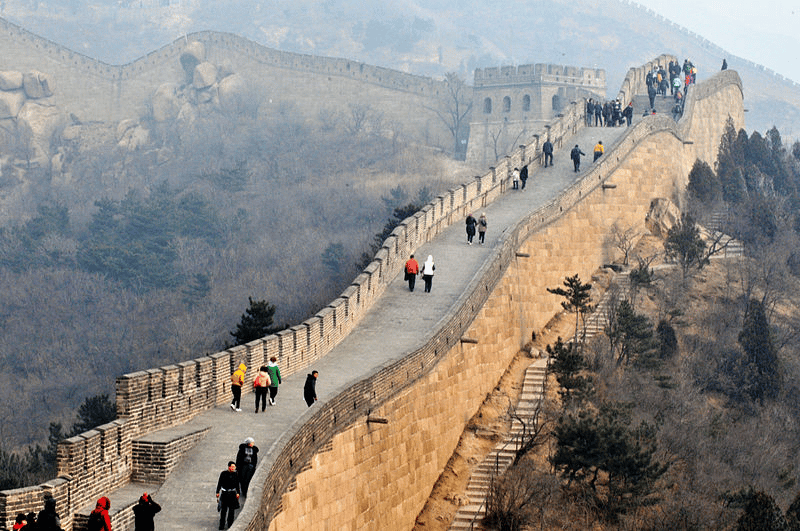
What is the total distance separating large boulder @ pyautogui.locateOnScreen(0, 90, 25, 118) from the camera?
208 feet

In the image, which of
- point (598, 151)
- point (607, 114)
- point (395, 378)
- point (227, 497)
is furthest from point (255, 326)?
point (607, 114)

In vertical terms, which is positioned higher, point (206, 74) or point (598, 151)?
point (206, 74)

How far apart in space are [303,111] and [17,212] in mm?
13537

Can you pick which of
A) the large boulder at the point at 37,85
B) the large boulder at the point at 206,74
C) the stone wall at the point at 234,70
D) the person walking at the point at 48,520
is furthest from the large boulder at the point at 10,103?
the person walking at the point at 48,520

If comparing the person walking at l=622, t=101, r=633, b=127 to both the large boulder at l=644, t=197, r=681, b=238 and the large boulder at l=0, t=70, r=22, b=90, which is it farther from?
the large boulder at l=0, t=70, r=22, b=90

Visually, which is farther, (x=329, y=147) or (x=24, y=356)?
(x=329, y=147)

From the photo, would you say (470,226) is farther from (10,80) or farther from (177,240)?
(10,80)

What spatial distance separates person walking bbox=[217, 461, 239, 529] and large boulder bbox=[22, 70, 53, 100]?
54.6m

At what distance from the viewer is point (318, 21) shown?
136 metres

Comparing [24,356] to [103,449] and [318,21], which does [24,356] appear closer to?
[103,449]

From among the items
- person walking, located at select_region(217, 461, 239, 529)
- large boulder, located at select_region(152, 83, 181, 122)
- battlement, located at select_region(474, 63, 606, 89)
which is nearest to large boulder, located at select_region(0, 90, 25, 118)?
large boulder, located at select_region(152, 83, 181, 122)

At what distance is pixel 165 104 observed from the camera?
65.6 metres

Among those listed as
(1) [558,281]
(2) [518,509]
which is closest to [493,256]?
(1) [558,281]

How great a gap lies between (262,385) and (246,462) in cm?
275
